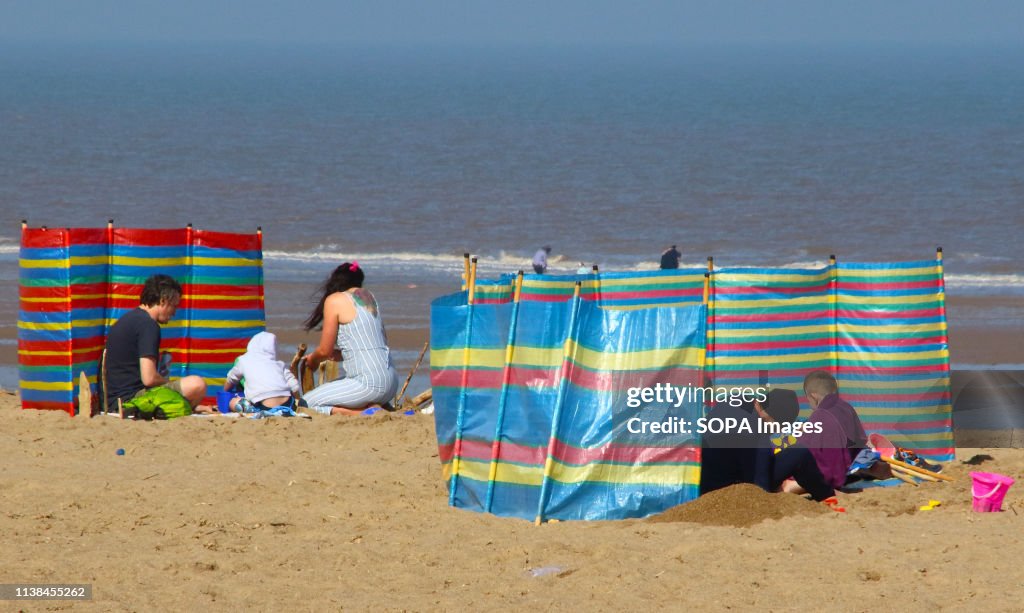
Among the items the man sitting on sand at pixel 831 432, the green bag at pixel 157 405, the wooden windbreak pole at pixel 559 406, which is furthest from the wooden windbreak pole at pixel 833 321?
the green bag at pixel 157 405

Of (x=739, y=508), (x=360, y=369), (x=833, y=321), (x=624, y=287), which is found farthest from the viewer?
(x=360, y=369)

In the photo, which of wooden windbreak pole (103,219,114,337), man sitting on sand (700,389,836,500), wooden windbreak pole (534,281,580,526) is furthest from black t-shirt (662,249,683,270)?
wooden windbreak pole (534,281,580,526)

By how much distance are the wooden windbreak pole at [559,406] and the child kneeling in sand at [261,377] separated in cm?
288

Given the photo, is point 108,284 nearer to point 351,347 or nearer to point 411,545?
point 351,347

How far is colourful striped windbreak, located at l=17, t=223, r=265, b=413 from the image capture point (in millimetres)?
9156

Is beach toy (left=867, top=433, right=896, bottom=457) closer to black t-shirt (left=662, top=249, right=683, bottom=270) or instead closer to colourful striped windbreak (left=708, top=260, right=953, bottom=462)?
colourful striped windbreak (left=708, top=260, right=953, bottom=462)

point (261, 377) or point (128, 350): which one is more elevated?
point (128, 350)

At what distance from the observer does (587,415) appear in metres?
6.95

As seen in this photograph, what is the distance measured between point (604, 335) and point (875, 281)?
214cm

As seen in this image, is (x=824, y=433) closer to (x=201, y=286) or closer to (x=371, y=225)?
(x=201, y=286)

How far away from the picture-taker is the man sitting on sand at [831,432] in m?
7.41

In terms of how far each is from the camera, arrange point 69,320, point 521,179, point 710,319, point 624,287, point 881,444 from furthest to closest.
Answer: point 521,179
point 69,320
point 624,287
point 710,319
point 881,444

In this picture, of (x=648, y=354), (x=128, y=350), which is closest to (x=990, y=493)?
(x=648, y=354)

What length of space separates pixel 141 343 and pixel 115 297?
76 centimetres
